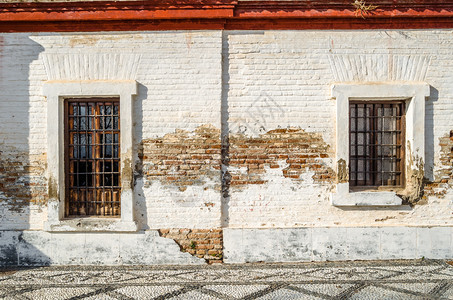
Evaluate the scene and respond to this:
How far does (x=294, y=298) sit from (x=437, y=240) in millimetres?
3076

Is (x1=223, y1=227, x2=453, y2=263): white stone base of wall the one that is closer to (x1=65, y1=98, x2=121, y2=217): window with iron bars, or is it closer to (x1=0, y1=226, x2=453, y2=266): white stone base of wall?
(x1=0, y1=226, x2=453, y2=266): white stone base of wall

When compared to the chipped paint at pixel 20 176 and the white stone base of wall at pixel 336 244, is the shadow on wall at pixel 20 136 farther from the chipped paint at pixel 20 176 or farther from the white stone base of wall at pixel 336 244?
the white stone base of wall at pixel 336 244

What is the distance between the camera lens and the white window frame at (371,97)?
5.88 m

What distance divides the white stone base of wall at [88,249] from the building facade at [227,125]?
A: 23 millimetres

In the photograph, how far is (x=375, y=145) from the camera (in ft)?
20.1

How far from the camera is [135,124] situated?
5.93 meters

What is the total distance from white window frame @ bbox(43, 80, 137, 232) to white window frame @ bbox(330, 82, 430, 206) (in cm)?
326

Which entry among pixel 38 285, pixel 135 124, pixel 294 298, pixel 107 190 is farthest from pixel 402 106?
pixel 38 285

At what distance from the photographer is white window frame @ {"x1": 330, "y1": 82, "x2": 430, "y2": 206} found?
5.88 meters

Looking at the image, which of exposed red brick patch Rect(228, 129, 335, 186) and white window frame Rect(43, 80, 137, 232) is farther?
exposed red brick patch Rect(228, 129, 335, 186)

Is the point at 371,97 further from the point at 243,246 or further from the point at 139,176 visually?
the point at 139,176

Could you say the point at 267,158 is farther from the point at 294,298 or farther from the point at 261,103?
the point at 294,298

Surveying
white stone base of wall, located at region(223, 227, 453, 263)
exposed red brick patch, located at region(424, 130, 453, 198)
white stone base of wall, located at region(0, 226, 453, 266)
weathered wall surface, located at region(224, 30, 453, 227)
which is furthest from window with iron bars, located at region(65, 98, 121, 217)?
exposed red brick patch, located at region(424, 130, 453, 198)

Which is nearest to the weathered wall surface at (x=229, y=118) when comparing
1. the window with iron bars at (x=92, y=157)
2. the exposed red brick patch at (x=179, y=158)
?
the exposed red brick patch at (x=179, y=158)
